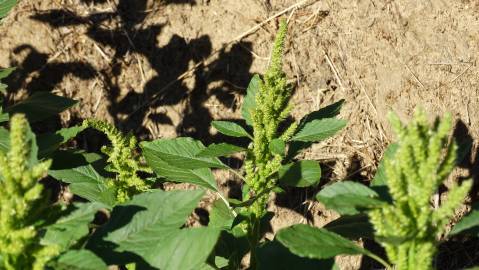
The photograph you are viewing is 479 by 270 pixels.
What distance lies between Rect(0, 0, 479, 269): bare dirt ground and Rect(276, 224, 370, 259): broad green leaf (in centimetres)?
179

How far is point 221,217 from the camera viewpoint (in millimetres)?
2719

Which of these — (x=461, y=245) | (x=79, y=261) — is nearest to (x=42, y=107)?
(x=79, y=261)

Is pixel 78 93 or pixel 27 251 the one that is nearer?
pixel 27 251

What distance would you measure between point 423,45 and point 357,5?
0.45m

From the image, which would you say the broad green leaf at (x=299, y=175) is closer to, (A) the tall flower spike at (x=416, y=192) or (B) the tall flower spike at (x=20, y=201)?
(A) the tall flower spike at (x=416, y=192)

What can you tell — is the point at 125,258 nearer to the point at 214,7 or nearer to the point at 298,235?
the point at 298,235

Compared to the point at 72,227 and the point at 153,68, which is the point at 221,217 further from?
the point at 153,68

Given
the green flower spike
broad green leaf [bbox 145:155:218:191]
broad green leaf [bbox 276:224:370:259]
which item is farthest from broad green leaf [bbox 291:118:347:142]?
broad green leaf [bbox 276:224:370:259]

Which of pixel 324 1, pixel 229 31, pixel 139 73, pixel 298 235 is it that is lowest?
pixel 298 235

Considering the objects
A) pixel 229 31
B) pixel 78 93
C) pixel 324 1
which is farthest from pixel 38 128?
pixel 324 1

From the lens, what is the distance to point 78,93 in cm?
382

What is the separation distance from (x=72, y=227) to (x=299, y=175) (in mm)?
901

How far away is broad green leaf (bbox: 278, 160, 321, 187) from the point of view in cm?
230

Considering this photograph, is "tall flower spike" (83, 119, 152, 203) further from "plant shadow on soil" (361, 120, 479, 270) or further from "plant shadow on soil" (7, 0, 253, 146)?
"plant shadow on soil" (361, 120, 479, 270)
